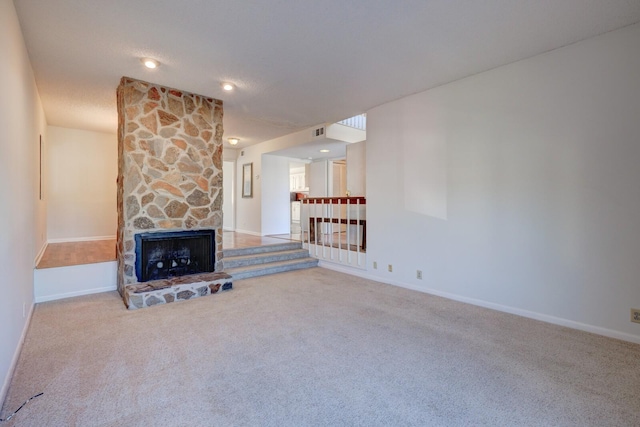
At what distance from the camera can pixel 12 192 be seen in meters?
2.29

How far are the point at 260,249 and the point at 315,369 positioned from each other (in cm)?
373

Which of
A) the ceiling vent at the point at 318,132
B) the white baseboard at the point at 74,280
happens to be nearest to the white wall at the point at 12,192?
the white baseboard at the point at 74,280

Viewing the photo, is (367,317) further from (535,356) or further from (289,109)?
(289,109)

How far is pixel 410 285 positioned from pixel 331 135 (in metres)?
3.32

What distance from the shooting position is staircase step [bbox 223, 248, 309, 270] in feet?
16.2

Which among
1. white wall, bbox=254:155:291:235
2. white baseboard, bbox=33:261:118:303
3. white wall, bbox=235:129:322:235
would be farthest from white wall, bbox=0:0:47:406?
white wall, bbox=254:155:291:235

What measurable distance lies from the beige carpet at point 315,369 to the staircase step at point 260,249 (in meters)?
1.84

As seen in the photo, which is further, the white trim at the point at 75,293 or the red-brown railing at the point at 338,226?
the red-brown railing at the point at 338,226

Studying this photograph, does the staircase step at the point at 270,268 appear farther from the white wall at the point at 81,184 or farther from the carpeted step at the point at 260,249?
the white wall at the point at 81,184

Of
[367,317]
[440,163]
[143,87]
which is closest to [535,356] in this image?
[367,317]

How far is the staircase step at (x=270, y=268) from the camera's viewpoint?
4730 mm

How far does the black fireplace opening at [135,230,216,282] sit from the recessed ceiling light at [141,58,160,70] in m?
2.05

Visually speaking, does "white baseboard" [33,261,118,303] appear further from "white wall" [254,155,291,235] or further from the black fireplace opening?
"white wall" [254,155,291,235]

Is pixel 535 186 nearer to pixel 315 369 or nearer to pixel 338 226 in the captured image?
pixel 315 369
